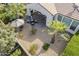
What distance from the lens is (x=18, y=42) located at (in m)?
3.75

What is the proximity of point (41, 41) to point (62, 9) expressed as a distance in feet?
2.13

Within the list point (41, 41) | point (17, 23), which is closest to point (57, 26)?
point (41, 41)

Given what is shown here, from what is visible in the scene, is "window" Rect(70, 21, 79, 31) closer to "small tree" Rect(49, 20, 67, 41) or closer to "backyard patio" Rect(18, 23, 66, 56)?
"small tree" Rect(49, 20, 67, 41)

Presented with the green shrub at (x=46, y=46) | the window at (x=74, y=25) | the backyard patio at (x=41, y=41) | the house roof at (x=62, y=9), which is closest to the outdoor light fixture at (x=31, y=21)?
the backyard patio at (x=41, y=41)

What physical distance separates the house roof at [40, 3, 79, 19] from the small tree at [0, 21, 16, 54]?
717mm

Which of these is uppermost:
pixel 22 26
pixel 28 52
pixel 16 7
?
pixel 16 7

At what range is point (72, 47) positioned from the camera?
3.71 metres

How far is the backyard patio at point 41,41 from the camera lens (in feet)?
12.2

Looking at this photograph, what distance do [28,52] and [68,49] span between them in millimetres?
664

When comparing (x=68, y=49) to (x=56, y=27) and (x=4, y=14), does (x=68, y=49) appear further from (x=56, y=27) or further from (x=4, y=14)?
(x=4, y=14)

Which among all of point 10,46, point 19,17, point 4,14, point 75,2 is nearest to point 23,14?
point 19,17

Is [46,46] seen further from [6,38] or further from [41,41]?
[6,38]

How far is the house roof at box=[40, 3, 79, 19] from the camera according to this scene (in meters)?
3.73

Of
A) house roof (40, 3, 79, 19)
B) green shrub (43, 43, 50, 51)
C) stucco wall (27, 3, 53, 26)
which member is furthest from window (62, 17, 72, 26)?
Answer: green shrub (43, 43, 50, 51)
